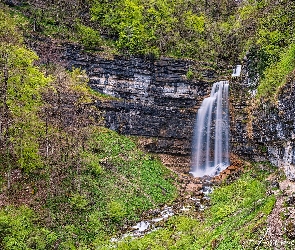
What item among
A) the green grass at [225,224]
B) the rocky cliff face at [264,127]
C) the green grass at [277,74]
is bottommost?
the green grass at [225,224]

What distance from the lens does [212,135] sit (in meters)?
34.4

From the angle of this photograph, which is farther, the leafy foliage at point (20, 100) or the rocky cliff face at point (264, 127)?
the rocky cliff face at point (264, 127)

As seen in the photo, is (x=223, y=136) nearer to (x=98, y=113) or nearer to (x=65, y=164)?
(x=98, y=113)

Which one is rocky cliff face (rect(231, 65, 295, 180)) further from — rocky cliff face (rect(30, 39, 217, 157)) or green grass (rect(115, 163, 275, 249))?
rocky cliff face (rect(30, 39, 217, 157))

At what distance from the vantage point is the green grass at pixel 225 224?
17922 mm

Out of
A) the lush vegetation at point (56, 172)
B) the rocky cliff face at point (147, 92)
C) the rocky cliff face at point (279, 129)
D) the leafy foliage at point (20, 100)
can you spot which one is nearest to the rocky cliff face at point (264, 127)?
the rocky cliff face at point (279, 129)

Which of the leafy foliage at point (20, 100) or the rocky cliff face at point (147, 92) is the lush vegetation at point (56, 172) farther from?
the rocky cliff face at point (147, 92)

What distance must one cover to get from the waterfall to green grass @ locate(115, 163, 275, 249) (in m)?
5.60

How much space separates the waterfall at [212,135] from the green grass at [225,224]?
18.4 ft

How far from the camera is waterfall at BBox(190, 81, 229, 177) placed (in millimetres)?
33312

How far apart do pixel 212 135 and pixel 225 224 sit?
14251mm

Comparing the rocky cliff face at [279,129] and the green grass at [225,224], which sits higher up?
the rocky cliff face at [279,129]

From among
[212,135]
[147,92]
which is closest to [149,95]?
[147,92]

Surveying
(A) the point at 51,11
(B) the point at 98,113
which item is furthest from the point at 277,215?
Result: (A) the point at 51,11
